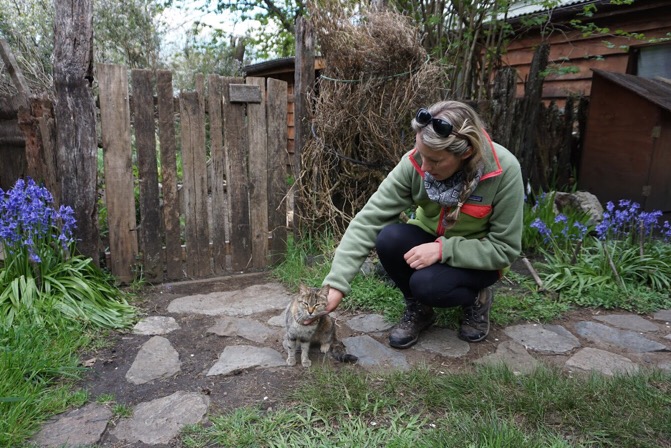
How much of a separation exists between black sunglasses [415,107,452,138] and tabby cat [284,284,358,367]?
98cm

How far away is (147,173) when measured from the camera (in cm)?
392

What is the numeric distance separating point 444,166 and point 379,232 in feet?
2.10

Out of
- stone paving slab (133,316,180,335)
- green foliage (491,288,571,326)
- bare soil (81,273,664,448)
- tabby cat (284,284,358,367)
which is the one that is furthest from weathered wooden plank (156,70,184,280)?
green foliage (491,288,571,326)

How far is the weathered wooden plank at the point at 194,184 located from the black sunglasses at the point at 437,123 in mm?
2289

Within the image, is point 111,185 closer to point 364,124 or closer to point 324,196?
point 324,196

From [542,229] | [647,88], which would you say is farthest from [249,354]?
[647,88]

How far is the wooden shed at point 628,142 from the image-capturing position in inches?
202

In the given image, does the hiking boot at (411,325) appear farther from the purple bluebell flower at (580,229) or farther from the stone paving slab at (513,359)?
the purple bluebell flower at (580,229)

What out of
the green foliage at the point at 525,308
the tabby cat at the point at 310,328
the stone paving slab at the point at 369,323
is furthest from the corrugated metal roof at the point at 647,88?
the tabby cat at the point at 310,328

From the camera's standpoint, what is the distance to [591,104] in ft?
19.7

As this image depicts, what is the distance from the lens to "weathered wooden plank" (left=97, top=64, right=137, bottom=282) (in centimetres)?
367

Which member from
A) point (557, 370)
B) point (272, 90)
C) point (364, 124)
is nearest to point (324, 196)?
point (364, 124)

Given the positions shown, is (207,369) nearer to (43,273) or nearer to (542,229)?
(43,273)

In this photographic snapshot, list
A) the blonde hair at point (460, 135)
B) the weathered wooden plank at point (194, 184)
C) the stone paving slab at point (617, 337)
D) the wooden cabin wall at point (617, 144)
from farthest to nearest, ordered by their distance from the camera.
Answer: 1. the wooden cabin wall at point (617, 144)
2. the weathered wooden plank at point (194, 184)
3. the stone paving slab at point (617, 337)
4. the blonde hair at point (460, 135)
